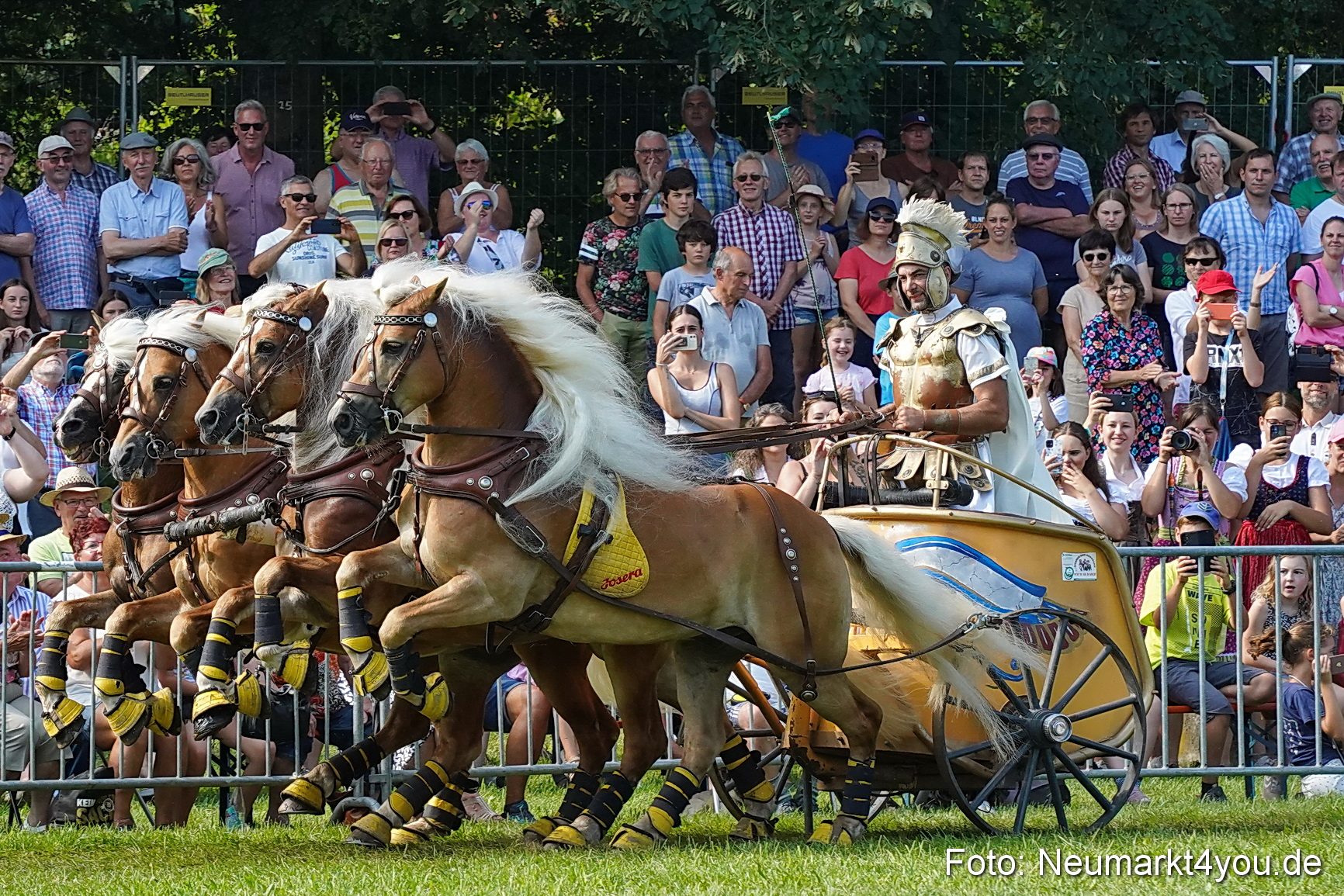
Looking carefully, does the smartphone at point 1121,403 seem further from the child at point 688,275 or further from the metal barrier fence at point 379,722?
the child at point 688,275

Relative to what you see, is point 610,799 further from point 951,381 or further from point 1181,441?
point 1181,441

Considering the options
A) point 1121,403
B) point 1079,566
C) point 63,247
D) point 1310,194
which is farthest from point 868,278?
point 63,247

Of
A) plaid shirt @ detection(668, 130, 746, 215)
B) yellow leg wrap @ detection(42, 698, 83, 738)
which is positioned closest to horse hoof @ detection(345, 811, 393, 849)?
yellow leg wrap @ detection(42, 698, 83, 738)

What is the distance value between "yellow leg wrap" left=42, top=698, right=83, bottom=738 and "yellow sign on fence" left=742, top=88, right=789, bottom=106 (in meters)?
7.73

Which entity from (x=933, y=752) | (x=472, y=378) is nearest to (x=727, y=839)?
(x=933, y=752)

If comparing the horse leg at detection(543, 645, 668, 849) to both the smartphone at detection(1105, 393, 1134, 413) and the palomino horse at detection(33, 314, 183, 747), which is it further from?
the smartphone at detection(1105, 393, 1134, 413)

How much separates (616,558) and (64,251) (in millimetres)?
6905

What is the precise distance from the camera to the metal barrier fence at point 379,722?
8.85 m

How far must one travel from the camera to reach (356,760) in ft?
26.7

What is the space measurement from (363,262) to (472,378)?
5.13m

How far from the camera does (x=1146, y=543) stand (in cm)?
1096

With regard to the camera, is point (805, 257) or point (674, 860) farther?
point (805, 257)

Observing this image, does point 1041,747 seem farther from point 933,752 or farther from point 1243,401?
point 1243,401

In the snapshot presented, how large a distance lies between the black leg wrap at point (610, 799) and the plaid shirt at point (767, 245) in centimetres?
582
